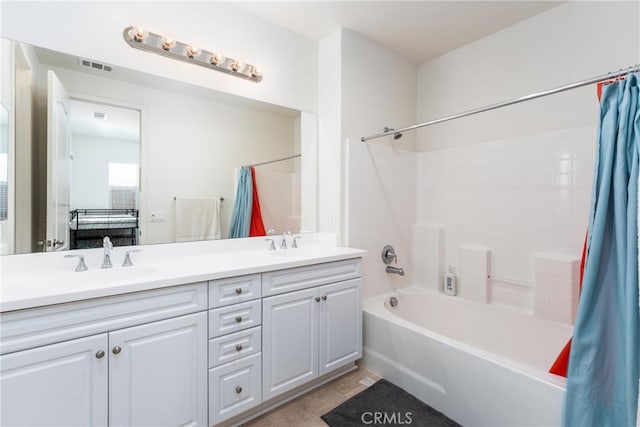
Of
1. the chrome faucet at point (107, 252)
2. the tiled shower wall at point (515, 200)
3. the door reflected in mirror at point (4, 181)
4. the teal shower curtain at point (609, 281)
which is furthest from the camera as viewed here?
the tiled shower wall at point (515, 200)

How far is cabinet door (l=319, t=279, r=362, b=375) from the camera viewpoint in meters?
1.89

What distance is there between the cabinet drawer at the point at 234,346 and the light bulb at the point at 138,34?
164 centimetres

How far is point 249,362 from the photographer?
61.3 inches

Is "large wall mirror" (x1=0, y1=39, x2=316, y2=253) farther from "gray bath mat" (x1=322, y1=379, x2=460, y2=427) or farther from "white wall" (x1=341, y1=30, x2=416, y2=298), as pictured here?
"gray bath mat" (x1=322, y1=379, x2=460, y2=427)

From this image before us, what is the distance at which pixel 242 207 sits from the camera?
2137mm

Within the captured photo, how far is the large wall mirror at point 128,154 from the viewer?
1.46 meters

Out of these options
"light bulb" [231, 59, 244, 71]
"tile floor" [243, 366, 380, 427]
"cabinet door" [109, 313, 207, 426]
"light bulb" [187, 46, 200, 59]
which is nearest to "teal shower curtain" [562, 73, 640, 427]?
"tile floor" [243, 366, 380, 427]

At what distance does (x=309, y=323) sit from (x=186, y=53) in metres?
1.79

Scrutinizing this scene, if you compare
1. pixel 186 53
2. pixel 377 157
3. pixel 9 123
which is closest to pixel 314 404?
pixel 377 157

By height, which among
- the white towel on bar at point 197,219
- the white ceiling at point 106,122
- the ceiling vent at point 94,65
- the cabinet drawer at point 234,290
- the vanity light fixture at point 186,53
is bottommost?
the cabinet drawer at point 234,290

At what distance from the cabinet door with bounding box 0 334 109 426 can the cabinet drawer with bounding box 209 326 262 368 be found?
1.39 ft

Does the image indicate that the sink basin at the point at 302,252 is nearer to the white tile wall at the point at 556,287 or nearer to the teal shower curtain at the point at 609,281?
the teal shower curtain at the point at 609,281

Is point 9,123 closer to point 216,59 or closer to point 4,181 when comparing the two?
point 4,181

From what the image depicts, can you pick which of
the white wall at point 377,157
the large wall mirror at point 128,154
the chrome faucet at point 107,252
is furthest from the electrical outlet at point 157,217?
the white wall at point 377,157
